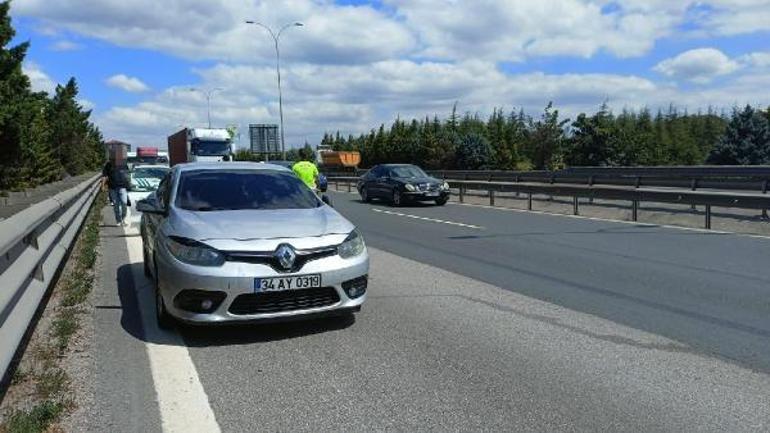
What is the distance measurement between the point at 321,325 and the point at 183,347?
1278mm

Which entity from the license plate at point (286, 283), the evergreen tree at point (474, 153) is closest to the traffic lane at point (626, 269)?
the license plate at point (286, 283)

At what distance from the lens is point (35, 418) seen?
4070 millimetres

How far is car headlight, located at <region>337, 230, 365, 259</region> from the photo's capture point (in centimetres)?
621

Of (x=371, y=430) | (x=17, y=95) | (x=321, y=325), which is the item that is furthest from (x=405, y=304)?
(x=17, y=95)

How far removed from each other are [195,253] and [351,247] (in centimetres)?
133

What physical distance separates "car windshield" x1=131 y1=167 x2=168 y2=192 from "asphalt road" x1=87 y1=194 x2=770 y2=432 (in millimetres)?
10937

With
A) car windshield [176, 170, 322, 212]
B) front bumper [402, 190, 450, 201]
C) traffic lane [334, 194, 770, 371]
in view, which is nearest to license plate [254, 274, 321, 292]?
car windshield [176, 170, 322, 212]

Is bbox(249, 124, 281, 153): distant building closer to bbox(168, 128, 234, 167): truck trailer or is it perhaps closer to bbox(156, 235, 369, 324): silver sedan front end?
bbox(168, 128, 234, 167): truck trailer

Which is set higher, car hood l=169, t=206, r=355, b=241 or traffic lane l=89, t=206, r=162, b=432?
car hood l=169, t=206, r=355, b=241

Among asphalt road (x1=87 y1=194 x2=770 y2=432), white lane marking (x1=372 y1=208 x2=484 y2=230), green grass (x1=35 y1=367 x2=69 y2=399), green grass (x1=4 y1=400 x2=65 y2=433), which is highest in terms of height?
green grass (x1=4 y1=400 x2=65 y2=433)

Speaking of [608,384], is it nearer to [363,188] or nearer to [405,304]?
[405,304]

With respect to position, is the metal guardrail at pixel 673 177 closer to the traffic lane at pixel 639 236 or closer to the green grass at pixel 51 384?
the traffic lane at pixel 639 236

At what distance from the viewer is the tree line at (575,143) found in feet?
126

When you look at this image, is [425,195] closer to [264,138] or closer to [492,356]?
[492,356]
